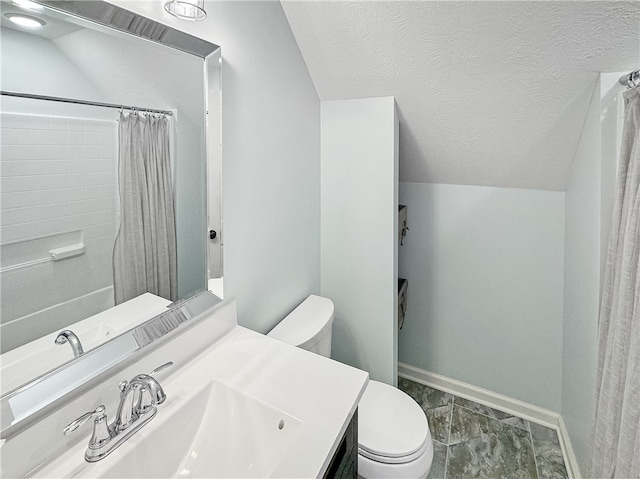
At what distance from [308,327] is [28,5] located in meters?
1.32

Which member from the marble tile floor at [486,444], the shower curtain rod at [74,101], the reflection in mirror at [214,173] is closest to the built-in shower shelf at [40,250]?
the shower curtain rod at [74,101]

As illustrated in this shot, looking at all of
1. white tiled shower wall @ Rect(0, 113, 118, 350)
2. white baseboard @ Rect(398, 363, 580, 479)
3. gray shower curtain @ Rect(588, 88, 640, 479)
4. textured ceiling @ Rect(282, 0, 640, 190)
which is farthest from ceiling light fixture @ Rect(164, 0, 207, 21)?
white baseboard @ Rect(398, 363, 580, 479)

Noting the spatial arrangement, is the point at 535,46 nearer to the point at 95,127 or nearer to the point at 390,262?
the point at 390,262

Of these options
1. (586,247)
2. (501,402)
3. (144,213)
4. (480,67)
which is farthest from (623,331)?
(144,213)

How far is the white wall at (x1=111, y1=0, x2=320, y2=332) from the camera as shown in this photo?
127cm

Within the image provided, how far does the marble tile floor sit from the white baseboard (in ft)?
0.11

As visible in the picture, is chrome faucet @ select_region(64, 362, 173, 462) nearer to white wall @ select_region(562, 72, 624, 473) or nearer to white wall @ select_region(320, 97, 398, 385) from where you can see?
white wall @ select_region(320, 97, 398, 385)

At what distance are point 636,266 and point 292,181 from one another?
4.18ft

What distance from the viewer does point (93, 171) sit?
0.89 meters

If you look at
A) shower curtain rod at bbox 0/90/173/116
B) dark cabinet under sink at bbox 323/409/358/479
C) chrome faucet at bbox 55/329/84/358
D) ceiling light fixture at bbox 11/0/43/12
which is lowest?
dark cabinet under sink at bbox 323/409/358/479

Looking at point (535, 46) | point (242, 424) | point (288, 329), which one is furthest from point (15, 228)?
point (535, 46)

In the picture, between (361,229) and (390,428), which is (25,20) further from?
(390,428)

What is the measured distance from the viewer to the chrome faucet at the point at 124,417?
761 mm

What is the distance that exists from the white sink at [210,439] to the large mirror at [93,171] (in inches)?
10.1
